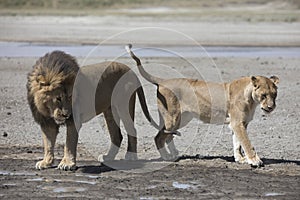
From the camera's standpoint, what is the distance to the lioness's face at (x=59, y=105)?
9742 mm

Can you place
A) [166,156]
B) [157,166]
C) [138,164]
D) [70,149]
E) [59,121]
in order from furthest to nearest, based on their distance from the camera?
[166,156], [138,164], [157,166], [70,149], [59,121]

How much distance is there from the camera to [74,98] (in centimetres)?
994

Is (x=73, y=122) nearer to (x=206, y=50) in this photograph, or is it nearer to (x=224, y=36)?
(x=206, y=50)

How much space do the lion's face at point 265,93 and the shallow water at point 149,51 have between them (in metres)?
15.4

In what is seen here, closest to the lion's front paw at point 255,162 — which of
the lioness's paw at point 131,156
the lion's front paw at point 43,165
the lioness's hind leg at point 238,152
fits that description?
the lioness's hind leg at point 238,152

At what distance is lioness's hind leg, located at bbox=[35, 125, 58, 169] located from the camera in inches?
401

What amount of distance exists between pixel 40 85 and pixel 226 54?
60.4ft

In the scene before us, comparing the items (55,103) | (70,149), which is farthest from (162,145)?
(55,103)

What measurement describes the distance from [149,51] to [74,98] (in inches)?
728

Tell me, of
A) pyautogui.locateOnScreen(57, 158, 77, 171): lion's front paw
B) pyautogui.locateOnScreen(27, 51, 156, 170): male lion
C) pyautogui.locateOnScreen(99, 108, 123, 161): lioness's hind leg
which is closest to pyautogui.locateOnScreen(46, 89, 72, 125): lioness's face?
pyautogui.locateOnScreen(27, 51, 156, 170): male lion

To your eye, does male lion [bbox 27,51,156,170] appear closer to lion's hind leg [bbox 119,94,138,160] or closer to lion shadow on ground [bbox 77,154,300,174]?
lion's hind leg [bbox 119,94,138,160]

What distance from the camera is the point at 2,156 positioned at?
11.1m

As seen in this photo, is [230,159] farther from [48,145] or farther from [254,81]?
[48,145]

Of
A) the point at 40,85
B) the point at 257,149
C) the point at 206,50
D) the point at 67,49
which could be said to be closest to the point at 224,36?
the point at 206,50
